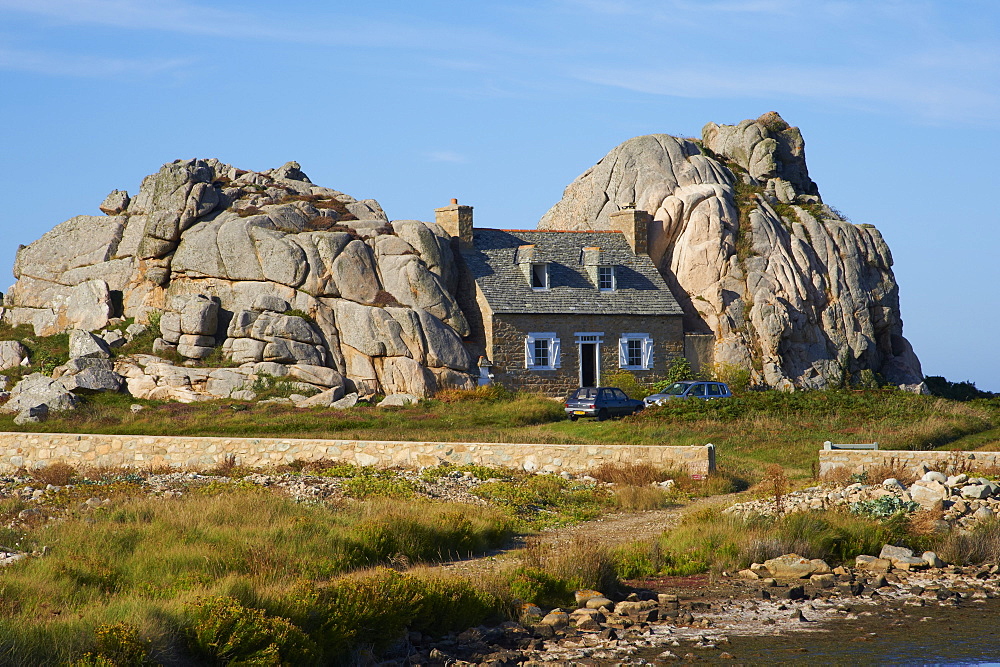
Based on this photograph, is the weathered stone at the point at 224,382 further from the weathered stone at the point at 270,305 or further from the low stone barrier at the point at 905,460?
the low stone barrier at the point at 905,460

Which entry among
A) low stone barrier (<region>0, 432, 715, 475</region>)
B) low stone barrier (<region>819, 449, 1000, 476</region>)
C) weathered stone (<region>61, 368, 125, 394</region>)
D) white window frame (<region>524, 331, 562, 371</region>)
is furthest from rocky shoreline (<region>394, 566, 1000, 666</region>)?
weathered stone (<region>61, 368, 125, 394</region>)

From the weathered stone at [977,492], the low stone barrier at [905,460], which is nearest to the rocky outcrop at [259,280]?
the low stone barrier at [905,460]

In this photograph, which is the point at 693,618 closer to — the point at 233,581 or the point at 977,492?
the point at 233,581

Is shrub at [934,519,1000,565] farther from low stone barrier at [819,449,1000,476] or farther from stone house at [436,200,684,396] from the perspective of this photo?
stone house at [436,200,684,396]

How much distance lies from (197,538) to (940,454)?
15695mm

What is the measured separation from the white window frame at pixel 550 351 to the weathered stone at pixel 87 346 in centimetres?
1647

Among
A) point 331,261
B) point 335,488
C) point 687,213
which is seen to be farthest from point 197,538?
point 687,213

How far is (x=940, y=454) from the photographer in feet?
71.5

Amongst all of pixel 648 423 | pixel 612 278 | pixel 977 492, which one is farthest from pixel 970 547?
pixel 612 278

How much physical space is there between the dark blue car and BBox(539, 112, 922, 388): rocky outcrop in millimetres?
10163

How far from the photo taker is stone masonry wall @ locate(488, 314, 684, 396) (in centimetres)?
4144

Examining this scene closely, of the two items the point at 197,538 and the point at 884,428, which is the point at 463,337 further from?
the point at 197,538

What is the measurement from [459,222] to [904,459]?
84.8ft

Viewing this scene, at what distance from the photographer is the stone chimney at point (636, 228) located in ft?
153
